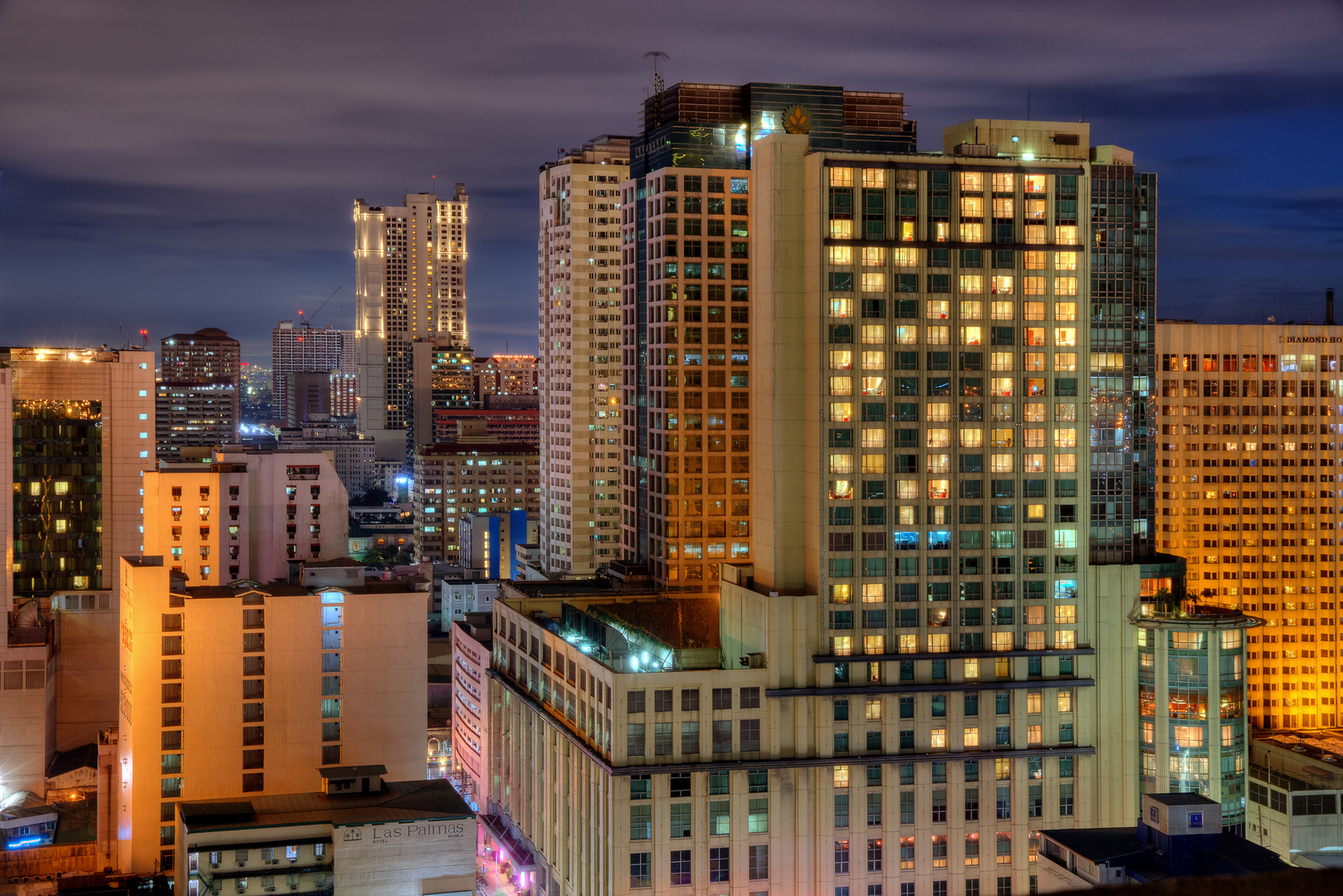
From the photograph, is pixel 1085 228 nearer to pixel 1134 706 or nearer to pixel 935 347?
pixel 935 347

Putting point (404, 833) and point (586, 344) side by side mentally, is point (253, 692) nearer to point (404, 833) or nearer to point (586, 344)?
point (404, 833)

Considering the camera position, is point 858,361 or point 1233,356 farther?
point 1233,356

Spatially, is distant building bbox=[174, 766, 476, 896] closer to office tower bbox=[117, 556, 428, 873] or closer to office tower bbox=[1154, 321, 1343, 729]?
office tower bbox=[117, 556, 428, 873]

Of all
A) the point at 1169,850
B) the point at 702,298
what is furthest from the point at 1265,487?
the point at 1169,850

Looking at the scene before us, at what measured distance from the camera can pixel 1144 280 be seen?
11362cm

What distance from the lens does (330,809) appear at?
78125 mm

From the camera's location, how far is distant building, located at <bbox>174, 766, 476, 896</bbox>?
7300cm

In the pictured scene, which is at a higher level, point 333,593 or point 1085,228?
point 1085,228

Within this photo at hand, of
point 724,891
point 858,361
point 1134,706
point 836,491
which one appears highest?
point 858,361

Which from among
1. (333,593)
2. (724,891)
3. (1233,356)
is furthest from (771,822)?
(1233,356)

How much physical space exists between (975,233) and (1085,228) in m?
8.43

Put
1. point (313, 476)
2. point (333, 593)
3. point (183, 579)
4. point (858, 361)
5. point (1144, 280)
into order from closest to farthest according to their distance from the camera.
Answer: point (858, 361) < point (333, 593) < point (183, 579) < point (1144, 280) < point (313, 476)

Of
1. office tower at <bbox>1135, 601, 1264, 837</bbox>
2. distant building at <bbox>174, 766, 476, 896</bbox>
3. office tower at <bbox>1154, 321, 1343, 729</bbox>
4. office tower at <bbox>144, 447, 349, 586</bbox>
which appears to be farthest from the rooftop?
office tower at <bbox>1154, 321, 1343, 729</bbox>

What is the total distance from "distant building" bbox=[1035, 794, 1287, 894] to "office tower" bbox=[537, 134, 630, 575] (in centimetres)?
10346
